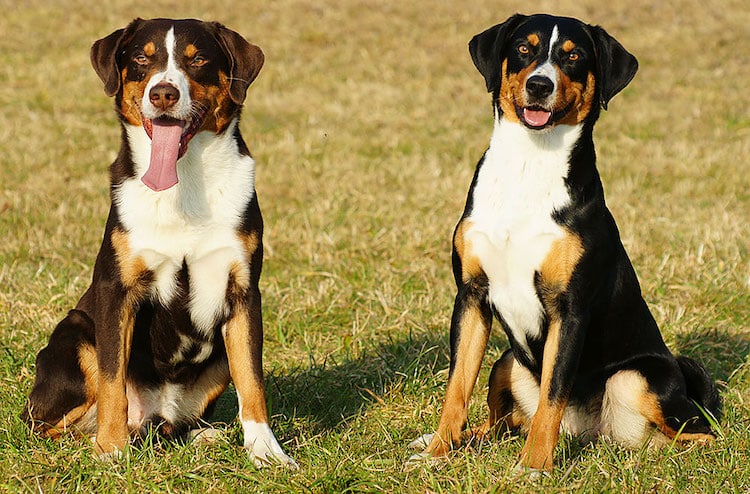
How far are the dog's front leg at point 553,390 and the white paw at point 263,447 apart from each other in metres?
0.99

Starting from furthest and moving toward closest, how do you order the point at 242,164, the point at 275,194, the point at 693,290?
1. the point at 275,194
2. the point at 693,290
3. the point at 242,164

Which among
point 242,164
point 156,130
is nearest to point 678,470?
point 242,164

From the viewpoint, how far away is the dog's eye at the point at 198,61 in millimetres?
4156

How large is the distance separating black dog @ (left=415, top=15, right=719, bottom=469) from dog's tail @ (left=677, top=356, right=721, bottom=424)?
0.71 feet

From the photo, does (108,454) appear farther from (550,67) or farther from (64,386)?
(550,67)

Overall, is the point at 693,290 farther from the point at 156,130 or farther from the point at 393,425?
the point at 156,130

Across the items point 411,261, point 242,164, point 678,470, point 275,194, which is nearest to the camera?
point 678,470

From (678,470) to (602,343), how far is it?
2.29ft

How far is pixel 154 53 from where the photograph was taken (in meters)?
4.14

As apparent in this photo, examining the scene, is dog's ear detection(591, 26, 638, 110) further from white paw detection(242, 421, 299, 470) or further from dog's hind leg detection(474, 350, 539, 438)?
white paw detection(242, 421, 299, 470)

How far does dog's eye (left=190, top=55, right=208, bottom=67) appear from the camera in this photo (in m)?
4.16

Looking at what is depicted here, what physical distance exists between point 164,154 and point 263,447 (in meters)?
1.29

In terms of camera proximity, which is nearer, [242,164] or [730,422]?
[242,164]

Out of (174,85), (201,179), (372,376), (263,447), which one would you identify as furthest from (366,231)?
(174,85)
